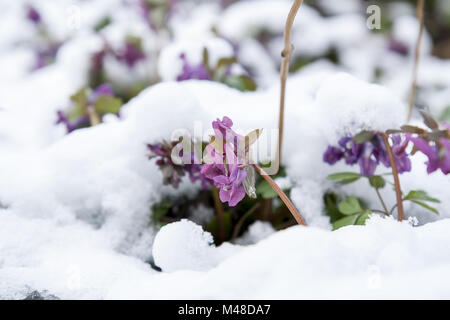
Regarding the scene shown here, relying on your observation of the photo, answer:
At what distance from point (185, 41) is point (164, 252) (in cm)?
83

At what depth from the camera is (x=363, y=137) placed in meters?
0.67

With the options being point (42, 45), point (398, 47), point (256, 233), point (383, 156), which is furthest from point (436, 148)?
point (42, 45)

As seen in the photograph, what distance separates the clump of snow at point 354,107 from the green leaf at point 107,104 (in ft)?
1.64

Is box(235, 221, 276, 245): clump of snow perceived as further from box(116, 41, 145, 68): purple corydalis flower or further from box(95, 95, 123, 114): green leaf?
box(116, 41, 145, 68): purple corydalis flower

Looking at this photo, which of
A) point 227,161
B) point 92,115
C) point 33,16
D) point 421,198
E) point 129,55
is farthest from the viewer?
point 33,16

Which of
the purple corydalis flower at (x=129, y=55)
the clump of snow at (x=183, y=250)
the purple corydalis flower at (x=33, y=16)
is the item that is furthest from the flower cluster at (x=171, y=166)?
the purple corydalis flower at (x=33, y=16)

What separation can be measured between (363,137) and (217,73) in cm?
59

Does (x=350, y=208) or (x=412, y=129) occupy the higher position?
(x=412, y=129)

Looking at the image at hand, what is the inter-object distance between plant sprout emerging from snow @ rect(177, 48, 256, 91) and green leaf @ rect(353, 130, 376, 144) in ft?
1.76

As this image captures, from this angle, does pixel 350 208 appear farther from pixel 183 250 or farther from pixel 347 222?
pixel 183 250

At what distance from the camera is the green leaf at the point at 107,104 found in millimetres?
1025

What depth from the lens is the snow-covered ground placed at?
48 centimetres

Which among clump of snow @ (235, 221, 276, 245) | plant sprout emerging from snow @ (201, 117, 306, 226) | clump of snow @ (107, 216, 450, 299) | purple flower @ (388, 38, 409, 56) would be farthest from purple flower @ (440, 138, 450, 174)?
purple flower @ (388, 38, 409, 56)
